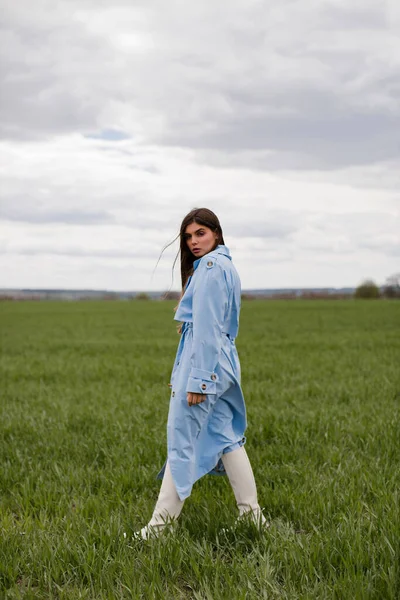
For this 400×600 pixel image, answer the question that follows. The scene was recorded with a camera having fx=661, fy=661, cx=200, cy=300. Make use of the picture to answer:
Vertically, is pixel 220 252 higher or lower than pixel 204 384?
higher

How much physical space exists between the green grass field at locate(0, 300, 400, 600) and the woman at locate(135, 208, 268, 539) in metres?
0.26

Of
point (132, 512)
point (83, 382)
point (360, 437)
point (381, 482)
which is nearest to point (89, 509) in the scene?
point (132, 512)

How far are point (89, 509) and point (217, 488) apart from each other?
3.14ft

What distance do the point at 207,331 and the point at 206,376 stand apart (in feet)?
0.83

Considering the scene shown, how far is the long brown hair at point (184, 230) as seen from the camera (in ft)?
13.1

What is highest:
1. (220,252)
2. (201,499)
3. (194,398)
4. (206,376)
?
(220,252)

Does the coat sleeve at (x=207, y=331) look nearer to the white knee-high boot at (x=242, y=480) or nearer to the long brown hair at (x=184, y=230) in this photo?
→ the long brown hair at (x=184, y=230)

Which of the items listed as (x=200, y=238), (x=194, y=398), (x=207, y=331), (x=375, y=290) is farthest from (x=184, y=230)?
(x=375, y=290)

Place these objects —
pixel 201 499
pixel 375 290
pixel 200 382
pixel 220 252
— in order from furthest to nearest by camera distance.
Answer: pixel 375 290 → pixel 201 499 → pixel 220 252 → pixel 200 382

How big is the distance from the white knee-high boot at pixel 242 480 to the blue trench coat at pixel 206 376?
0.19 ft

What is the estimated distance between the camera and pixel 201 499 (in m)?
4.60

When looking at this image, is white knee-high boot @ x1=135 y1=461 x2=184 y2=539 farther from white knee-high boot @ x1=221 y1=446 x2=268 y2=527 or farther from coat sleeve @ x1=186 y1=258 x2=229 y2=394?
coat sleeve @ x1=186 y1=258 x2=229 y2=394

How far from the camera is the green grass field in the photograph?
3.40 metres

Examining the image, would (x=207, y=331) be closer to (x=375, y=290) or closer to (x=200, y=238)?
(x=200, y=238)
